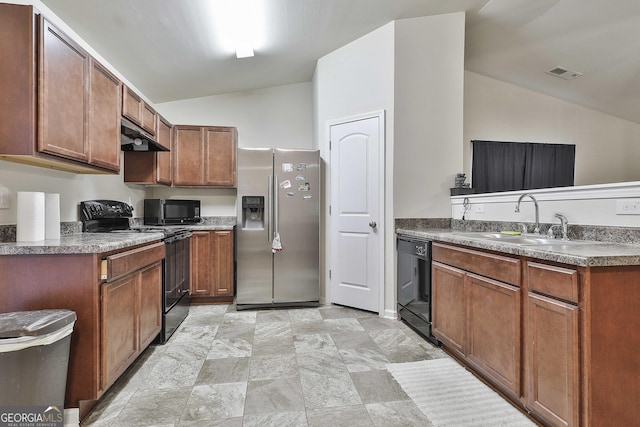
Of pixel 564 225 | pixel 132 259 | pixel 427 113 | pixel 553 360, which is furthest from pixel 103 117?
pixel 564 225

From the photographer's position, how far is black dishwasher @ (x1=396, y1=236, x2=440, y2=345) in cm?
262

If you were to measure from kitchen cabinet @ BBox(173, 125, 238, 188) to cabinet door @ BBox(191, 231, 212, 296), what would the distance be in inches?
31.0

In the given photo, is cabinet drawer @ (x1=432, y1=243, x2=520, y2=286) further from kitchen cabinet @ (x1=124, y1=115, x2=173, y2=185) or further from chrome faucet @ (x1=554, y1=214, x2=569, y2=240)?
kitchen cabinet @ (x1=124, y1=115, x2=173, y2=185)

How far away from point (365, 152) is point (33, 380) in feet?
10.1

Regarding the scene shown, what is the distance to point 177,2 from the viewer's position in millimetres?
2320

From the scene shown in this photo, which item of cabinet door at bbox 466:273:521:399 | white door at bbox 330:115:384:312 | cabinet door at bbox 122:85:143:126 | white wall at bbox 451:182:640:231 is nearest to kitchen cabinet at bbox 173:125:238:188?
cabinet door at bbox 122:85:143:126

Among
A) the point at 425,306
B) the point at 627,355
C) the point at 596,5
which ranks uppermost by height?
the point at 596,5

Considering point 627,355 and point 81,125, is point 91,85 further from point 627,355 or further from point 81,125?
point 627,355

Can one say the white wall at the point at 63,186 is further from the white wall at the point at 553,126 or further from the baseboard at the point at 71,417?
the white wall at the point at 553,126

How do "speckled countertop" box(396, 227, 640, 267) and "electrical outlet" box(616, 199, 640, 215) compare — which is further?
"electrical outlet" box(616, 199, 640, 215)

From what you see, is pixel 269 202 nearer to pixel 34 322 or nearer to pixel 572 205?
pixel 34 322

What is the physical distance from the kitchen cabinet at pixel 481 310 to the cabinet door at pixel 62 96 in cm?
266

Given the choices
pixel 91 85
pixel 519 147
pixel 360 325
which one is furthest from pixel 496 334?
pixel 519 147

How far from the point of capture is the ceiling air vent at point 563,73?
4.04m
